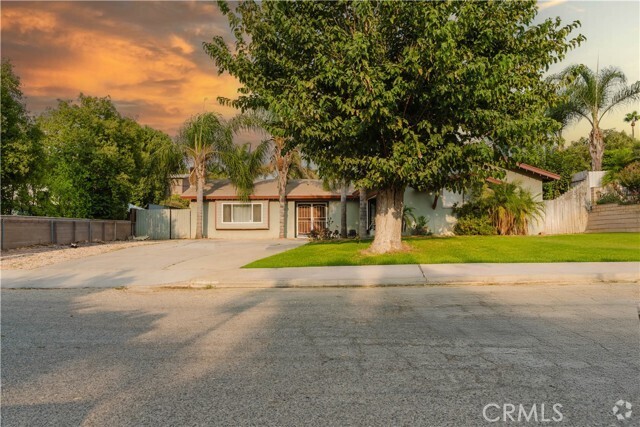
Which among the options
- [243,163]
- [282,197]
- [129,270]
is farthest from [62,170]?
[129,270]

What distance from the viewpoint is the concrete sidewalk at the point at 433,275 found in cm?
1048

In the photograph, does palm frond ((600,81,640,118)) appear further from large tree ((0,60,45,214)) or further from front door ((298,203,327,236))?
large tree ((0,60,45,214))

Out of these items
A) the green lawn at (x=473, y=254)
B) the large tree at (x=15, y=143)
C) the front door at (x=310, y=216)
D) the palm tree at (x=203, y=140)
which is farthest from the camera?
the front door at (x=310, y=216)

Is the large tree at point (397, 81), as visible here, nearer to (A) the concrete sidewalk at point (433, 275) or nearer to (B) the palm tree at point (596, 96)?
(A) the concrete sidewalk at point (433, 275)

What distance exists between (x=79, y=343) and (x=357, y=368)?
3454 millimetres

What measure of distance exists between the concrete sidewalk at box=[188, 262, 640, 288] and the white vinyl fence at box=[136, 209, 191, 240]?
20.5 m

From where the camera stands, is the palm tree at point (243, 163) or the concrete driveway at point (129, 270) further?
the palm tree at point (243, 163)

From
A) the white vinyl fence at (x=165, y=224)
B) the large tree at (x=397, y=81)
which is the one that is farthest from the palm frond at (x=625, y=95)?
the white vinyl fence at (x=165, y=224)

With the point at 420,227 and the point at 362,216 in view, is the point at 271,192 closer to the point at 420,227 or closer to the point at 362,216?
the point at 362,216

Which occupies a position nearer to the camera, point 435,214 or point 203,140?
point 435,214

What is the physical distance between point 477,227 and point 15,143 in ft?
80.1

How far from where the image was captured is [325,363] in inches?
179

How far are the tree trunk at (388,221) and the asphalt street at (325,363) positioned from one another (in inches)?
274

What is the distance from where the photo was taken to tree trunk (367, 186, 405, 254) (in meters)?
15.1
